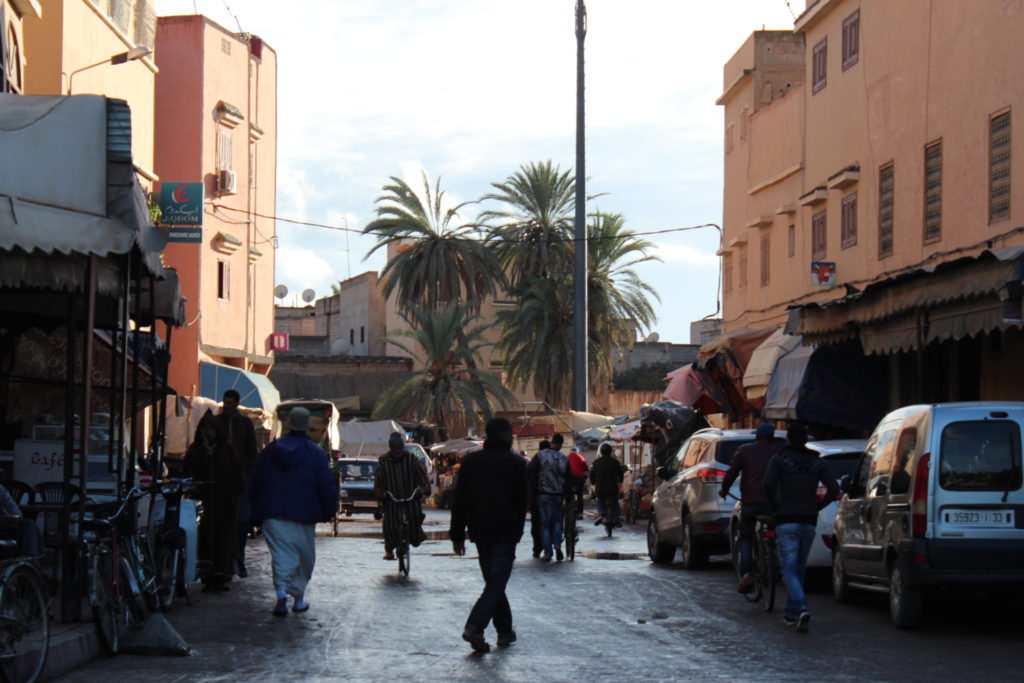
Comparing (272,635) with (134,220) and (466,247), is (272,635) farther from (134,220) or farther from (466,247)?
(466,247)

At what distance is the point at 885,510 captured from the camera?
42.1 ft

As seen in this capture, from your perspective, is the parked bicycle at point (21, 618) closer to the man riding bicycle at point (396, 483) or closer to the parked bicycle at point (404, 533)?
the parked bicycle at point (404, 533)

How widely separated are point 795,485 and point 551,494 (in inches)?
330

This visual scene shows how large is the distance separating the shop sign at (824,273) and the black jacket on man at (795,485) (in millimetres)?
16627

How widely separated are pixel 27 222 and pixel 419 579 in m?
8.66

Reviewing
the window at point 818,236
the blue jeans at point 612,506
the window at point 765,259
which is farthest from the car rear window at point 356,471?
the window at point 818,236

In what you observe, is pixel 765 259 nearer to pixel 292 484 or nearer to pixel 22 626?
pixel 292 484

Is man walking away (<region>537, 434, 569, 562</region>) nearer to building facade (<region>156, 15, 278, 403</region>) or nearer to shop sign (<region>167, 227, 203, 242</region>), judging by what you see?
shop sign (<region>167, 227, 203, 242</region>)

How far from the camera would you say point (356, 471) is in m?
37.0

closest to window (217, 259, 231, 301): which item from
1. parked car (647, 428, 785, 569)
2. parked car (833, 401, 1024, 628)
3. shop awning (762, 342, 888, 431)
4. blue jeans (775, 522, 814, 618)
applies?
shop awning (762, 342, 888, 431)

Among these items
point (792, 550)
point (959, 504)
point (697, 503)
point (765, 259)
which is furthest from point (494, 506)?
point (765, 259)

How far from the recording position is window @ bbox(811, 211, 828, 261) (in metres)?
30.6

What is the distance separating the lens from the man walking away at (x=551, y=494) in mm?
21125

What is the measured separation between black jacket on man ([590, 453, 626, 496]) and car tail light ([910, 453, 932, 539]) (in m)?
15.6
